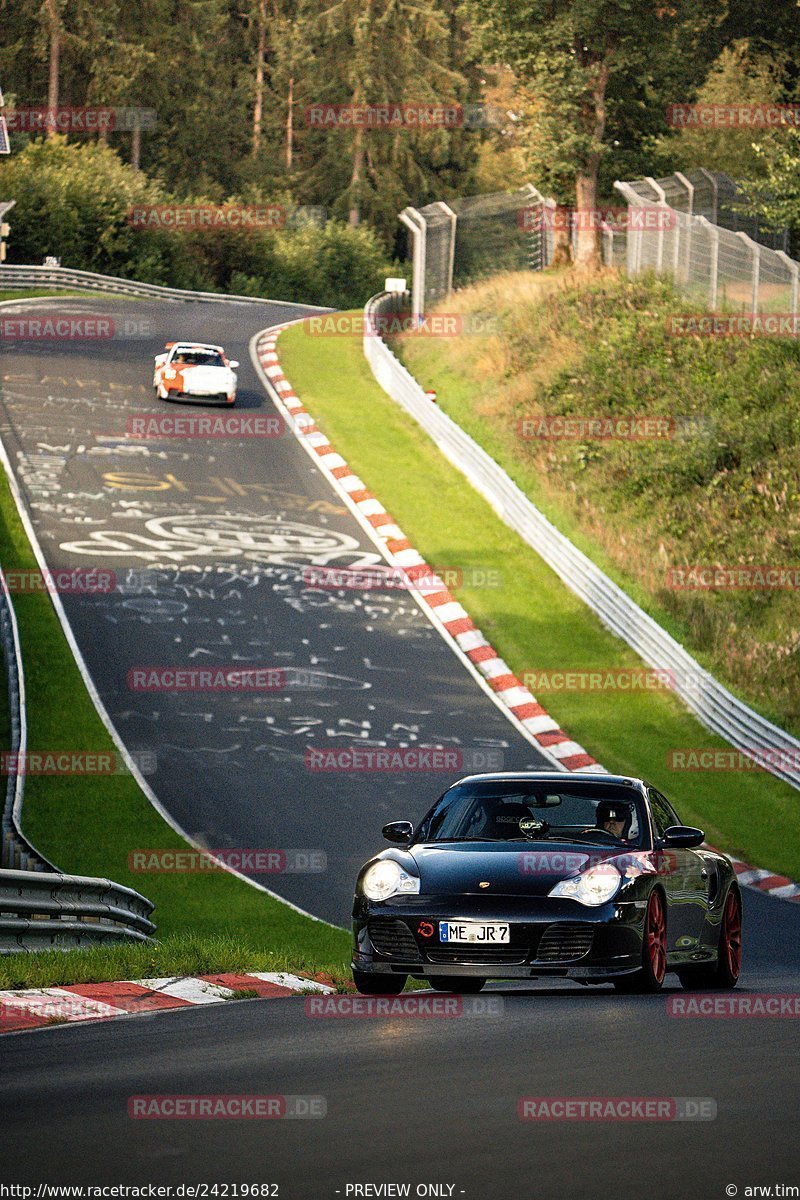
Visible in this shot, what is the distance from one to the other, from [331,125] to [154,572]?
7169cm

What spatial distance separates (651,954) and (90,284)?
176 feet

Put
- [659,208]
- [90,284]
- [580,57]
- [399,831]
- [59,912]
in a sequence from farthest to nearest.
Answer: [90,284] → [580,57] → [659,208] → [59,912] → [399,831]

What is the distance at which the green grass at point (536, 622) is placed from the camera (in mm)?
21000

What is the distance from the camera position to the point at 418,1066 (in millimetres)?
7152

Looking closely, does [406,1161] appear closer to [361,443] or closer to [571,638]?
[571,638]

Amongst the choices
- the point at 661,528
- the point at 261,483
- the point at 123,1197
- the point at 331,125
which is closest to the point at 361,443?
the point at 261,483

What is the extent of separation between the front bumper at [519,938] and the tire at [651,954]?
7.7 inches

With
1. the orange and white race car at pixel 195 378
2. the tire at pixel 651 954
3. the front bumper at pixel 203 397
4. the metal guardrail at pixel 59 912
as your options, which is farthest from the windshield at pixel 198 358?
the tire at pixel 651 954

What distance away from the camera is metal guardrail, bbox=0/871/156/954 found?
11391 mm

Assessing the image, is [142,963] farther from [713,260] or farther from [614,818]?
[713,260]

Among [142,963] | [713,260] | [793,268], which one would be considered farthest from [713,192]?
[142,963]

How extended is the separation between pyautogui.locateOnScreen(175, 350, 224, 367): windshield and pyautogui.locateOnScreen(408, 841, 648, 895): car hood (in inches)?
1155

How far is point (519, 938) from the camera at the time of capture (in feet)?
31.0

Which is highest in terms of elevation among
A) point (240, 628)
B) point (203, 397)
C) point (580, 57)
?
point (580, 57)
